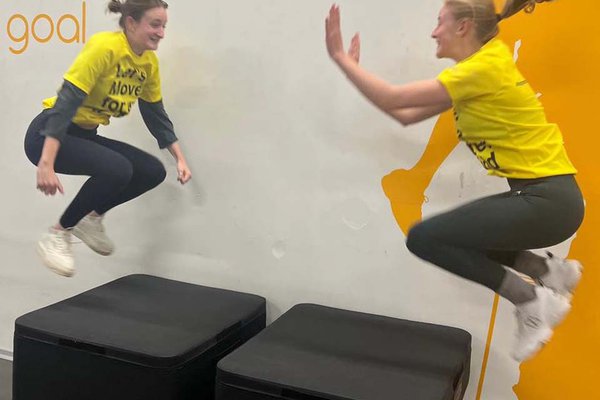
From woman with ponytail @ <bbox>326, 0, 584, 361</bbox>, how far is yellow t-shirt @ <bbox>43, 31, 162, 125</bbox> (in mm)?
596

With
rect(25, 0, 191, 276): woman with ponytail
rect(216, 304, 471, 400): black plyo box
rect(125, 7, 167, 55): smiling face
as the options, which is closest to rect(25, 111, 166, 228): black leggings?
rect(25, 0, 191, 276): woman with ponytail

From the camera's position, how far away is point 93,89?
1.48 metres

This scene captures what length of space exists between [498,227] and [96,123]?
39.5 inches

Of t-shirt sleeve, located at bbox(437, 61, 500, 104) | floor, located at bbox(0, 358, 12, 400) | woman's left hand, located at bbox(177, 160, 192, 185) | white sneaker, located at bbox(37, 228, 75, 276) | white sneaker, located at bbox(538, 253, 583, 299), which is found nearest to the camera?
t-shirt sleeve, located at bbox(437, 61, 500, 104)

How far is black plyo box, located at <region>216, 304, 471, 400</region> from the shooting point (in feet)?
4.21

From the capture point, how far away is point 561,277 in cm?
123

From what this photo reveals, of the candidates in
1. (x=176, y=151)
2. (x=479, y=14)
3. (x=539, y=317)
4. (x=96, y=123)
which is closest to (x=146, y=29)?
(x=96, y=123)

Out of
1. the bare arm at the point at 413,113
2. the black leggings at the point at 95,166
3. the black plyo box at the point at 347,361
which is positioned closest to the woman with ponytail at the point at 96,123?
the black leggings at the point at 95,166

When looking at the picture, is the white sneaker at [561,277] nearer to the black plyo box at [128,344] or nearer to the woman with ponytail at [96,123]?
the black plyo box at [128,344]

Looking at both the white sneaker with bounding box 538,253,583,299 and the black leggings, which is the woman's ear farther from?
the black leggings

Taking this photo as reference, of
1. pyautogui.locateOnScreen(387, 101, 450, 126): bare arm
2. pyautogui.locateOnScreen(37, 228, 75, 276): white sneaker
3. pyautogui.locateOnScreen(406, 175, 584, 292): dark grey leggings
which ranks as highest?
pyautogui.locateOnScreen(387, 101, 450, 126): bare arm

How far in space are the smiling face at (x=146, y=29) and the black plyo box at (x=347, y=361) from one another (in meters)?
0.76

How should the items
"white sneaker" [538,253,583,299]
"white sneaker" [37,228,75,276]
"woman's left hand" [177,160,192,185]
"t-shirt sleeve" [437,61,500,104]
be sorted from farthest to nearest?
"woman's left hand" [177,160,192,185]
"white sneaker" [37,228,75,276]
"white sneaker" [538,253,583,299]
"t-shirt sleeve" [437,61,500,104]

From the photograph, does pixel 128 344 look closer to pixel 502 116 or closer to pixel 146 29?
pixel 146 29
